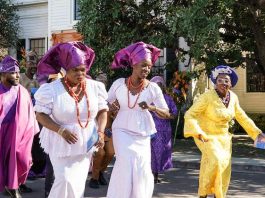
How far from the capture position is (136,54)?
623 cm

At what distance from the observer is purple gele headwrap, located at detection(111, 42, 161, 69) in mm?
6215

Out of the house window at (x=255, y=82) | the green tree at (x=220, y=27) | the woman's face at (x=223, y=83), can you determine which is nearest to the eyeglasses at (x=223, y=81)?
the woman's face at (x=223, y=83)

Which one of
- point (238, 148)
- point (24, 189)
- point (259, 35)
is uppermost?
point (259, 35)

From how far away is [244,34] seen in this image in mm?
16141

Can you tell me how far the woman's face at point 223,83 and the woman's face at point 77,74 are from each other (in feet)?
7.72

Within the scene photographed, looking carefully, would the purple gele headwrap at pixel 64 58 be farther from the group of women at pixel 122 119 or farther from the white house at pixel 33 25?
the white house at pixel 33 25

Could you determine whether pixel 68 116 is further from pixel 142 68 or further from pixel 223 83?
pixel 223 83

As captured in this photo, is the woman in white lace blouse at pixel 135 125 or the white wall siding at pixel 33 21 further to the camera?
the white wall siding at pixel 33 21

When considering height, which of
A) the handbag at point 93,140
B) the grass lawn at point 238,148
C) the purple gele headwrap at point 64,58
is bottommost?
the grass lawn at point 238,148

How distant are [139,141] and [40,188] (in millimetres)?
3110

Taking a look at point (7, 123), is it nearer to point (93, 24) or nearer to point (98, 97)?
point (98, 97)

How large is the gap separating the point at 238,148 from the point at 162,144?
6367 mm

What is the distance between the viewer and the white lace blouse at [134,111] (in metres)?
6.20

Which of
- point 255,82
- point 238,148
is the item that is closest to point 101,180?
point 238,148
